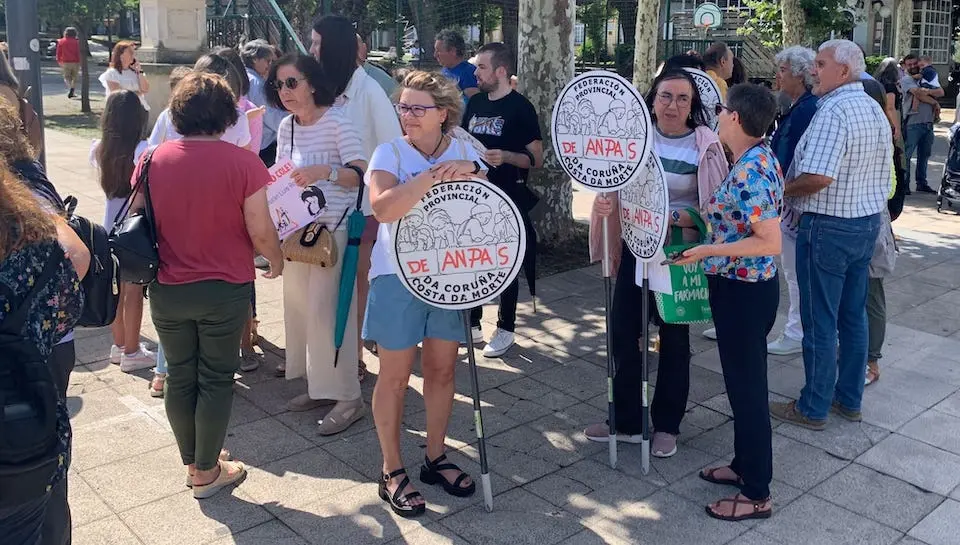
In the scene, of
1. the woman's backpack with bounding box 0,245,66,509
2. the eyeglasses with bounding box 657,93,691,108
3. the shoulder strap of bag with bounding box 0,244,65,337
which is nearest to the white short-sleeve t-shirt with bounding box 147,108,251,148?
the eyeglasses with bounding box 657,93,691,108

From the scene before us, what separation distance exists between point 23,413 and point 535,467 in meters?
2.62

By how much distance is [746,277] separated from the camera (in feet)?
12.2

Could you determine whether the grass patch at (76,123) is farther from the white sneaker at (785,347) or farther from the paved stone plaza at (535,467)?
the white sneaker at (785,347)

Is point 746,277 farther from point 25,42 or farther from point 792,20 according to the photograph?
point 792,20

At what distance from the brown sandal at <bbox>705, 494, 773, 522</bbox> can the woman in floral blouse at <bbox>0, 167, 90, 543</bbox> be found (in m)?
2.61

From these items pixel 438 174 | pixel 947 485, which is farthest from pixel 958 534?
pixel 438 174

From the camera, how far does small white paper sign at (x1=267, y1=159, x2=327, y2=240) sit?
440cm

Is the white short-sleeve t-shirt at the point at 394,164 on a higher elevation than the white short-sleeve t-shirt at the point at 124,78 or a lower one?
lower

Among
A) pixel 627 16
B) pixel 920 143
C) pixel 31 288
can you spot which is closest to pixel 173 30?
pixel 920 143

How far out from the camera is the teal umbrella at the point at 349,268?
455 centimetres

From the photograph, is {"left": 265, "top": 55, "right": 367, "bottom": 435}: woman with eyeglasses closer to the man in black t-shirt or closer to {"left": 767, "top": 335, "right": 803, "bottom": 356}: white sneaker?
the man in black t-shirt

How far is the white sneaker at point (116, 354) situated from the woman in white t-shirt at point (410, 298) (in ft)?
8.11

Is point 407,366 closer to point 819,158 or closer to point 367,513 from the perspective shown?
point 367,513

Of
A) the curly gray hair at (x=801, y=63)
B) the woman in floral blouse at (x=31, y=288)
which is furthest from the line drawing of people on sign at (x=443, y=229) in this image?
the curly gray hair at (x=801, y=63)
